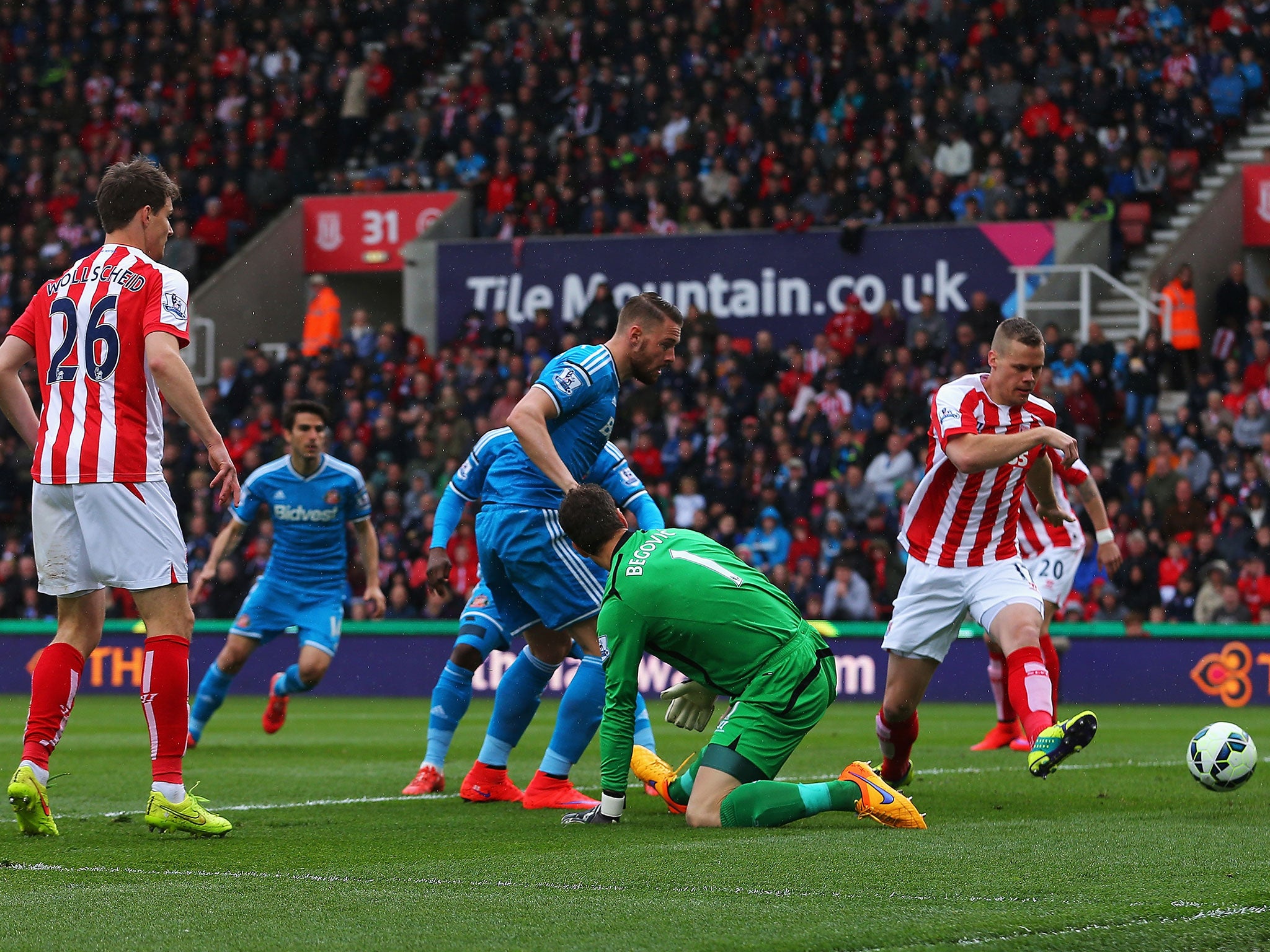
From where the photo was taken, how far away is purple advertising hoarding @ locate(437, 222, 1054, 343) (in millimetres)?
22672

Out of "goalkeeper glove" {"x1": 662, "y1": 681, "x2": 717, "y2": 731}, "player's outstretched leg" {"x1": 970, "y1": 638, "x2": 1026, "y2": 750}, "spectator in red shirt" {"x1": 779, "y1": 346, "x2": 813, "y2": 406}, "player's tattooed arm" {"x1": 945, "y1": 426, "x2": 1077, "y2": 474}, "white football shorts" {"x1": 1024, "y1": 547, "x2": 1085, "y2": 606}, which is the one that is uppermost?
"spectator in red shirt" {"x1": 779, "y1": 346, "x2": 813, "y2": 406}

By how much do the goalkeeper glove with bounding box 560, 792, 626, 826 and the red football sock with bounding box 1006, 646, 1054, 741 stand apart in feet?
6.15

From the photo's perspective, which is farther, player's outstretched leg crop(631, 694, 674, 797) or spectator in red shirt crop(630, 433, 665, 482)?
spectator in red shirt crop(630, 433, 665, 482)

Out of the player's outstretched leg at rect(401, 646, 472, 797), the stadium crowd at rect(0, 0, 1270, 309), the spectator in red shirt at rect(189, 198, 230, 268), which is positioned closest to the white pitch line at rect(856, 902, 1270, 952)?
the player's outstretched leg at rect(401, 646, 472, 797)

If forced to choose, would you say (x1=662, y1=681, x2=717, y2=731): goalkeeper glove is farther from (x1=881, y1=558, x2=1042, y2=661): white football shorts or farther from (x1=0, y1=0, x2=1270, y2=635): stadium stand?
(x1=0, y1=0, x2=1270, y2=635): stadium stand

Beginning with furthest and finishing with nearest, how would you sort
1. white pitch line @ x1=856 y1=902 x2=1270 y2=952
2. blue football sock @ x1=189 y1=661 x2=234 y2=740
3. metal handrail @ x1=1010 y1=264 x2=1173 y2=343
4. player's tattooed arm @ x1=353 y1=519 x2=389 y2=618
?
metal handrail @ x1=1010 y1=264 x2=1173 y2=343
blue football sock @ x1=189 y1=661 x2=234 y2=740
player's tattooed arm @ x1=353 y1=519 x2=389 y2=618
white pitch line @ x1=856 y1=902 x2=1270 y2=952

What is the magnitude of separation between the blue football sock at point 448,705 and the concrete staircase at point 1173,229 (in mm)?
14368

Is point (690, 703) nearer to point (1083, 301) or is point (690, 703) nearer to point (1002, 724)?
point (1002, 724)

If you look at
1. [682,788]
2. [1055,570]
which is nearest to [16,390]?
[682,788]

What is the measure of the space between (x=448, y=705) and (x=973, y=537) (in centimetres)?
285

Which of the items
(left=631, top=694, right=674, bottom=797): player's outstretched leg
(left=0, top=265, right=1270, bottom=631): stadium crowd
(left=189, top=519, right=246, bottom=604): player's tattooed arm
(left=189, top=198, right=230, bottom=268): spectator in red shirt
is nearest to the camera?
(left=631, top=694, right=674, bottom=797): player's outstretched leg

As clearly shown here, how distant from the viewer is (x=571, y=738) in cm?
807

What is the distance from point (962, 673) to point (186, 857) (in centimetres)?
1296

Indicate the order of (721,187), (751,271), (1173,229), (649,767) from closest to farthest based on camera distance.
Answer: (649,767)
(1173,229)
(751,271)
(721,187)
